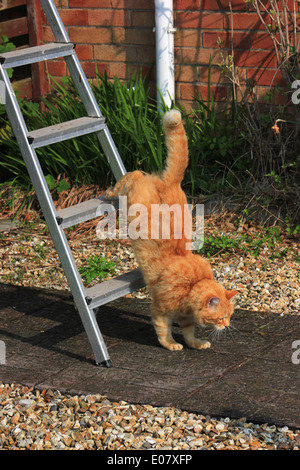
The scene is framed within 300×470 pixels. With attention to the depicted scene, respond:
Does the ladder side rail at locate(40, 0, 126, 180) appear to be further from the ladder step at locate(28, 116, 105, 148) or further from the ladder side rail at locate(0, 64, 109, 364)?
the ladder side rail at locate(0, 64, 109, 364)

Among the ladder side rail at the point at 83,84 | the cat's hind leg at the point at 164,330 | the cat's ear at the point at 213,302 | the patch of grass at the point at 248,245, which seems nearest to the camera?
the cat's ear at the point at 213,302

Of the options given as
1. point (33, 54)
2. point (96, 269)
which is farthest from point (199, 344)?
point (33, 54)

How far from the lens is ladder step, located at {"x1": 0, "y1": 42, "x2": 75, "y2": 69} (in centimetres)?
372

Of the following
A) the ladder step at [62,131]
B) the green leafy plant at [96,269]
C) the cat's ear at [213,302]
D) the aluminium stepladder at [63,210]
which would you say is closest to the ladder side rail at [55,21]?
the aluminium stepladder at [63,210]

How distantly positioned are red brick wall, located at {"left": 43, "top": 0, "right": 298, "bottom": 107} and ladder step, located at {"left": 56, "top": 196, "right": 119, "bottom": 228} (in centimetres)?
231

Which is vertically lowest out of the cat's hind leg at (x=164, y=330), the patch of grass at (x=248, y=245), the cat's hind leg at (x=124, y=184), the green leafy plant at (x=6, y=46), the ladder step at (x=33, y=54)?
the patch of grass at (x=248, y=245)

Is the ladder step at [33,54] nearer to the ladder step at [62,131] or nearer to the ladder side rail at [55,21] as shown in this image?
the ladder side rail at [55,21]

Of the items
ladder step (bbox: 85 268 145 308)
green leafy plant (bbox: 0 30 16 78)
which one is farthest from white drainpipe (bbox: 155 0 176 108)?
ladder step (bbox: 85 268 145 308)

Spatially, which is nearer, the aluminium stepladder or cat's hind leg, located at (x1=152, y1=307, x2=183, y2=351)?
the aluminium stepladder

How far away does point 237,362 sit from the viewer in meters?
3.66

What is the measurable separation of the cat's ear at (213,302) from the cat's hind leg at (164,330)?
28 centimetres

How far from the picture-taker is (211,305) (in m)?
3.67

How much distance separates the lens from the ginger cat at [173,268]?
371 centimetres

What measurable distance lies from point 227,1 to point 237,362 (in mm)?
3208
